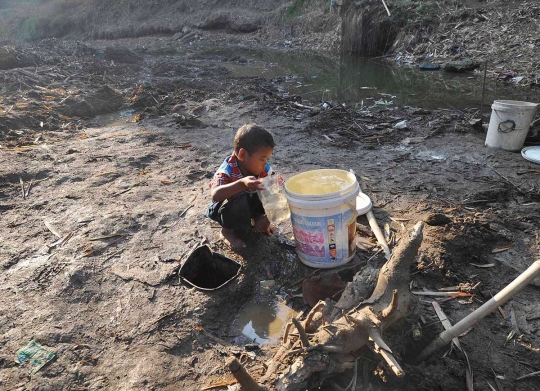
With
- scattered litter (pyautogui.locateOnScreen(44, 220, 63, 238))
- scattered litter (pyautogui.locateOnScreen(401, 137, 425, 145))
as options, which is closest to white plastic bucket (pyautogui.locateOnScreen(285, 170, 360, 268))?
scattered litter (pyautogui.locateOnScreen(44, 220, 63, 238))

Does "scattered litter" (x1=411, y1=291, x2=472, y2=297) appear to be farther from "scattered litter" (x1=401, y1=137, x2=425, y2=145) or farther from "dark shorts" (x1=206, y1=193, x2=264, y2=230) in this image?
"scattered litter" (x1=401, y1=137, x2=425, y2=145)

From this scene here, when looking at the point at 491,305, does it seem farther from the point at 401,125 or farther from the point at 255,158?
the point at 401,125

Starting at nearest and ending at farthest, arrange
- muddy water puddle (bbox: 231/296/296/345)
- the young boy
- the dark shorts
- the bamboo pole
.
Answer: the bamboo pole
muddy water puddle (bbox: 231/296/296/345)
the young boy
the dark shorts

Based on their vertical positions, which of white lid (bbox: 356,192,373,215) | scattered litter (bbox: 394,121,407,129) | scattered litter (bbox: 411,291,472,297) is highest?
scattered litter (bbox: 411,291,472,297)

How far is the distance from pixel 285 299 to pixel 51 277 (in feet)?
6.21

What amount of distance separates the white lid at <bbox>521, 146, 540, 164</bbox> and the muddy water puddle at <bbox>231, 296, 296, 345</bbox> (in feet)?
12.5

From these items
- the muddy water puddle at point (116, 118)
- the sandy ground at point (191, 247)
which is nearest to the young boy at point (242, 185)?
the sandy ground at point (191, 247)

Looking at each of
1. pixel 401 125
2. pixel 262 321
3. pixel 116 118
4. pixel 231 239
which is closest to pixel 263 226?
pixel 231 239

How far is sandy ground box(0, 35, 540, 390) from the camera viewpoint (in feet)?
7.23

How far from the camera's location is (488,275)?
8.99 ft

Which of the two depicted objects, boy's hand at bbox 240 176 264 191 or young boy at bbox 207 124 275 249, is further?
young boy at bbox 207 124 275 249

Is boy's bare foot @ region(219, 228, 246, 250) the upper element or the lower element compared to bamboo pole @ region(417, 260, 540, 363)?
lower

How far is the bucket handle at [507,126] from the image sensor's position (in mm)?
4891

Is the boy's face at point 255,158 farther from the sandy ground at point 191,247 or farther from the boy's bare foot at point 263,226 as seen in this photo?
the sandy ground at point 191,247
